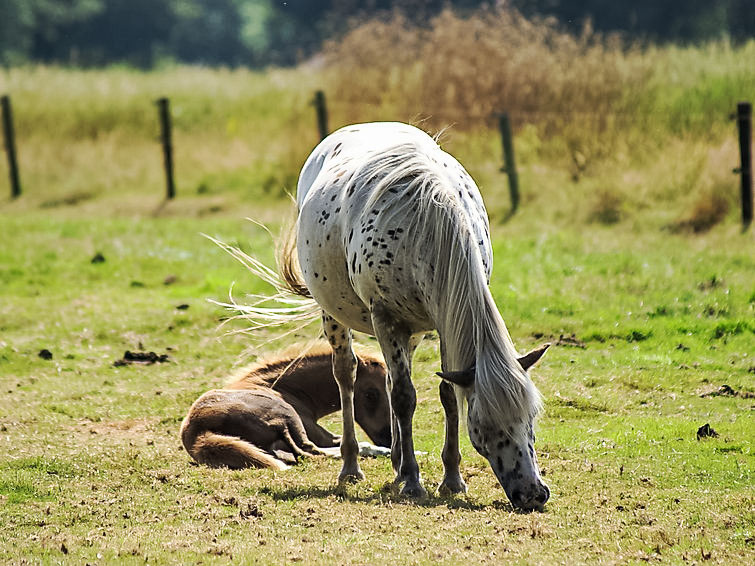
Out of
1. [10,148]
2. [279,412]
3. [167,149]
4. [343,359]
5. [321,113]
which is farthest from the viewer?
[10,148]

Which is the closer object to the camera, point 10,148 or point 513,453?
point 513,453

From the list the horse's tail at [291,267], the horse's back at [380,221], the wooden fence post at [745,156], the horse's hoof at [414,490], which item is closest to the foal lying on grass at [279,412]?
the horse's tail at [291,267]

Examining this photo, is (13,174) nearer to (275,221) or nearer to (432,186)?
(275,221)

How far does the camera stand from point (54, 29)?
49031mm

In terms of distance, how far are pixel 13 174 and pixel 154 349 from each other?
10.6 m

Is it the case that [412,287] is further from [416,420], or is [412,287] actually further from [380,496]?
[416,420]

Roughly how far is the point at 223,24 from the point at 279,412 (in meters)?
52.9

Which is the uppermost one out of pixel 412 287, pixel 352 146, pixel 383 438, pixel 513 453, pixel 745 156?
pixel 352 146

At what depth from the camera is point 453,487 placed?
5664mm

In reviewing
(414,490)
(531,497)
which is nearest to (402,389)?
(414,490)

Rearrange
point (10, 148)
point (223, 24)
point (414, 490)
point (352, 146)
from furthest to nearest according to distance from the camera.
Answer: point (223, 24) < point (10, 148) < point (352, 146) < point (414, 490)

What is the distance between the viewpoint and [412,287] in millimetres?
5406

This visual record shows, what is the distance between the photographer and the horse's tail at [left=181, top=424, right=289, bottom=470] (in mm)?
6438

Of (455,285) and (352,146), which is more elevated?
(352,146)
